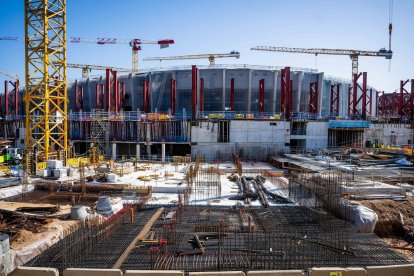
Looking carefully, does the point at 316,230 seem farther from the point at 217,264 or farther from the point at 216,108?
the point at 216,108

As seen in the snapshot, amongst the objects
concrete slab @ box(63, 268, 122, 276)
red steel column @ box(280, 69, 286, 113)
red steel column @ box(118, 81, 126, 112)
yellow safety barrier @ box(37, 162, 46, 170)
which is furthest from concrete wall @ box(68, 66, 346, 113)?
concrete slab @ box(63, 268, 122, 276)

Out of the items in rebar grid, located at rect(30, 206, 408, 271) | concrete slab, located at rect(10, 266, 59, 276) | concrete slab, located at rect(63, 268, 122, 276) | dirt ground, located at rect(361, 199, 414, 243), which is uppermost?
concrete slab, located at rect(63, 268, 122, 276)

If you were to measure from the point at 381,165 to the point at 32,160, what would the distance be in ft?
86.8

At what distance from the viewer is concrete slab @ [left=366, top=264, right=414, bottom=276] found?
283 inches

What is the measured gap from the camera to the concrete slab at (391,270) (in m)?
7.19

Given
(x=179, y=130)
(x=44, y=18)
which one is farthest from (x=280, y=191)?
(x=44, y=18)

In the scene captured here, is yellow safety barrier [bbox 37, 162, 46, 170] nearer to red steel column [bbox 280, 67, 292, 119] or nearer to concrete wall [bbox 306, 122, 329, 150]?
red steel column [bbox 280, 67, 292, 119]

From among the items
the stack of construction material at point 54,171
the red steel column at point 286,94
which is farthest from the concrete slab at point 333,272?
the red steel column at point 286,94

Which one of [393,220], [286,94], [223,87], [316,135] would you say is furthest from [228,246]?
[223,87]

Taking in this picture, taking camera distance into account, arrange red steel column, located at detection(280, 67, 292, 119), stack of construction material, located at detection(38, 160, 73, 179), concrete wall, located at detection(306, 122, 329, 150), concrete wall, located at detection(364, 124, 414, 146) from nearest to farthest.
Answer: stack of construction material, located at detection(38, 160, 73, 179)
red steel column, located at detection(280, 67, 292, 119)
concrete wall, located at detection(306, 122, 329, 150)
concrete wall, located at detection(364, 124, 414, 146)

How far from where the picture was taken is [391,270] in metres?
7.23

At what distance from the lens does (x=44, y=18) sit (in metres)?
23.5

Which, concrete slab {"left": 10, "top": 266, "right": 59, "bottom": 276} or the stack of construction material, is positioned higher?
the stack of construction material

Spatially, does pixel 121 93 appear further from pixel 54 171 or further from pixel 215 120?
pixel 54 171
